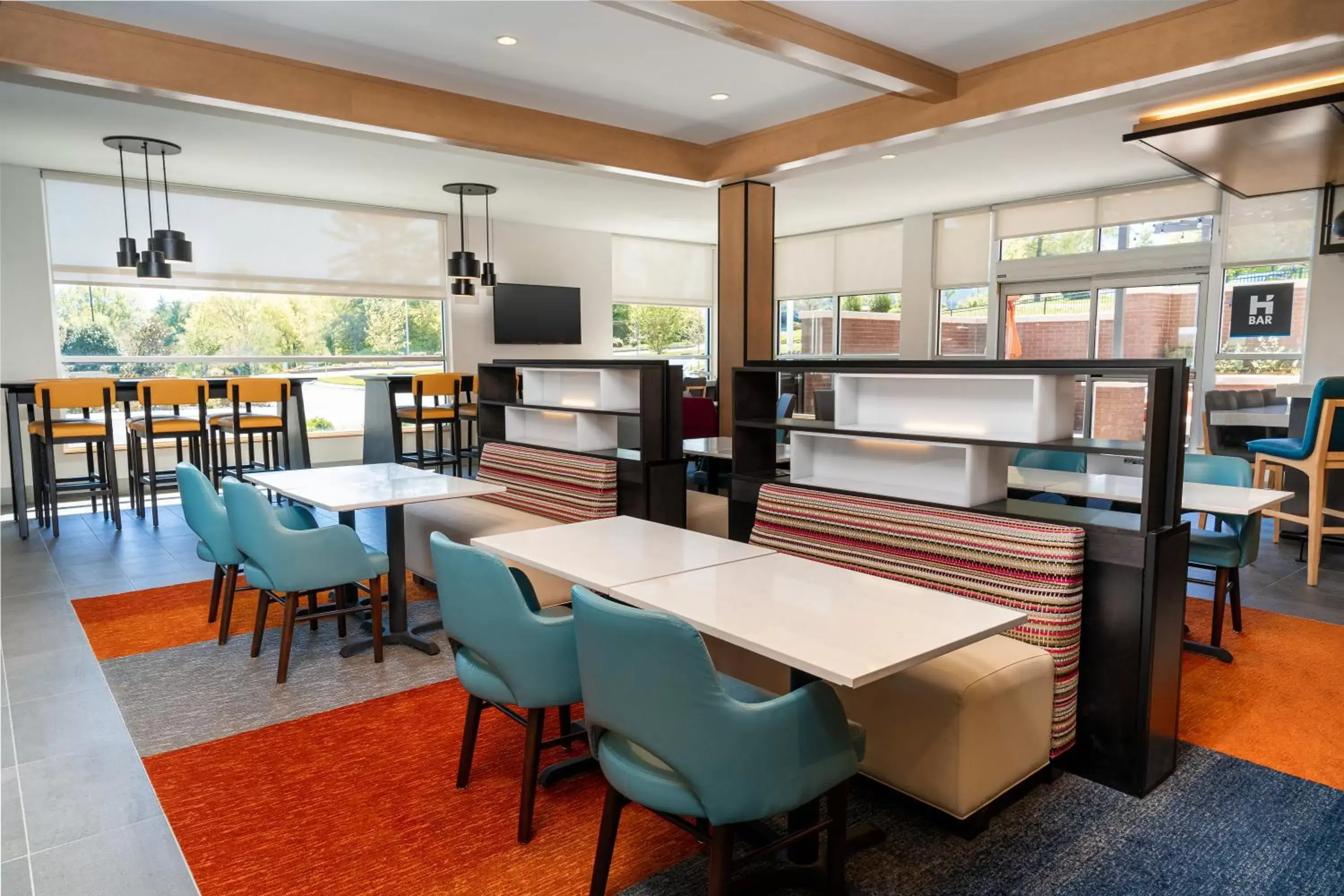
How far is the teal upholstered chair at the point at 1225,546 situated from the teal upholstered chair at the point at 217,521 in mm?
4009

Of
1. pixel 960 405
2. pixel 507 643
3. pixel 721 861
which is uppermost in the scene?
pixel 960 405

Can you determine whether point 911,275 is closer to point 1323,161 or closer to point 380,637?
point 1323,161

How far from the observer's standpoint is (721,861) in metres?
1.63

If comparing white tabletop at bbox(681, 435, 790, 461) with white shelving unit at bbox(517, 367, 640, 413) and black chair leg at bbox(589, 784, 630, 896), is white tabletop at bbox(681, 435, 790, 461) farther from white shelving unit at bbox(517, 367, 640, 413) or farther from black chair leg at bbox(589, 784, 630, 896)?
black chair leg at bbox(589, 784, 630, 896)

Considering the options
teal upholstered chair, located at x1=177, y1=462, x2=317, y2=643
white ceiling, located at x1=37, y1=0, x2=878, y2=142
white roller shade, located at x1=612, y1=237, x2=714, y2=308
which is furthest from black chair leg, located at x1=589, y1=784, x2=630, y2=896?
white roller shade, located at x1=612, y1=237, x2=714, y2=308

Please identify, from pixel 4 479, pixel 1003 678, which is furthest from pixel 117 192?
pixel 1003 678

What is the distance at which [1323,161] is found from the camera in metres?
5.71

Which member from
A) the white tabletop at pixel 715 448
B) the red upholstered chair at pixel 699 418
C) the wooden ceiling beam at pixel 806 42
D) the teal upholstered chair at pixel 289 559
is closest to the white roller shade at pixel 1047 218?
the wooden ceiling beam at pixel 806 42

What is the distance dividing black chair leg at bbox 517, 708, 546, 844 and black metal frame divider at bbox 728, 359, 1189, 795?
1631mm

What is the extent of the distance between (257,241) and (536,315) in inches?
126

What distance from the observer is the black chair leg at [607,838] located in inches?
72.4

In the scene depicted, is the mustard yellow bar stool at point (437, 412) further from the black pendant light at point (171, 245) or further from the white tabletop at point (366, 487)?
the white tabletop at point (366, 487)

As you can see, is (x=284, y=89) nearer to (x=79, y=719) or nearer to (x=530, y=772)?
(x=79, y=719)


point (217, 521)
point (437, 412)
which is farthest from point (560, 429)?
point (437, 412)
